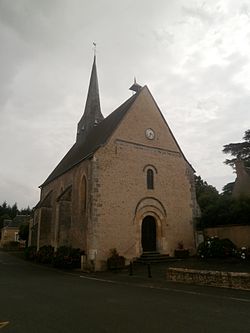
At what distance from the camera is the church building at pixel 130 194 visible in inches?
662

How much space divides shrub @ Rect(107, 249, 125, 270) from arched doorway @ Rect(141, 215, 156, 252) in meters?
2.54

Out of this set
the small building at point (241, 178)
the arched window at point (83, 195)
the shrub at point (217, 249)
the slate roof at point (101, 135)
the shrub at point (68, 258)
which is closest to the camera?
the shrub at point (217, 249)

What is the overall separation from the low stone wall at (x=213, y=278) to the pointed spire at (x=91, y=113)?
18.6 meters

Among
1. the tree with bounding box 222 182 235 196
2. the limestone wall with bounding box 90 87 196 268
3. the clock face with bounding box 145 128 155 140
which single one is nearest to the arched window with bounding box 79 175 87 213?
the limestone wall with bounding box 90 87 196 268

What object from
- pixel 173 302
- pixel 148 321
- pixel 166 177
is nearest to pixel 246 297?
pixel 173 302

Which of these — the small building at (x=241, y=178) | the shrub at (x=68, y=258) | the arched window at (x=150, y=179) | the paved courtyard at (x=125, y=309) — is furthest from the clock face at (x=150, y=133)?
the paved courtyard at (x=125, y=309)

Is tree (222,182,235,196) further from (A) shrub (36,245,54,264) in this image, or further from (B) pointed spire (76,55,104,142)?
(A) shrub (36,245,54,264)

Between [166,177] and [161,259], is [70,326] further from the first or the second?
[166,177]

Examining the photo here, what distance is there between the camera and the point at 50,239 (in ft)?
74.7

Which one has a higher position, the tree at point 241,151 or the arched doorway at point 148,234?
the tree at point 241,151

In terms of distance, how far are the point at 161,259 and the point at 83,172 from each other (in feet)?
24.4

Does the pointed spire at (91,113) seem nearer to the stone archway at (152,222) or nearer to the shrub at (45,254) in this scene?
the shrub at (45,254)

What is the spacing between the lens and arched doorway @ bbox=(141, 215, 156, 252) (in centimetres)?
1852

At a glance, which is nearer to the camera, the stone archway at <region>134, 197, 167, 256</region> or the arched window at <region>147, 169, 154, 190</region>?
the stone archway at <region>134, 197, 167, 256</region>
